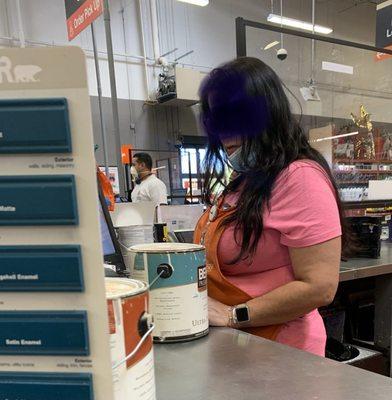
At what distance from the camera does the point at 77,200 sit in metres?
0.36

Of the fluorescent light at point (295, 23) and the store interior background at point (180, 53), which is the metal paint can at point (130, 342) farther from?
the fluorescent light at point (295, 23)

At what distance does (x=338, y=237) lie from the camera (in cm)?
87

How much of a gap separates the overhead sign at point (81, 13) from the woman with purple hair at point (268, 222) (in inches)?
71.9

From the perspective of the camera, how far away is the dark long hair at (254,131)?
907 mm

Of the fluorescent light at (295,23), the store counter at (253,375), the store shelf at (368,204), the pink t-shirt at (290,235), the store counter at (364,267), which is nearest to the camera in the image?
the store counter at (253,375)

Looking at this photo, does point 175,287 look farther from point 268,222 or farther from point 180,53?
point 180,53

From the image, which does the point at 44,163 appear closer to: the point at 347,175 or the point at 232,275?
the point at 232,275

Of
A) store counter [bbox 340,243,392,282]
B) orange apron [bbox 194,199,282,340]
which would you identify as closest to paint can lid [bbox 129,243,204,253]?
orange apron [bbox 194,199,282,340]

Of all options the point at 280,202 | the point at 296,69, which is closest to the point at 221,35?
the point at 296,69

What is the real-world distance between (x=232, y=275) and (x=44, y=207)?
0.66 metres

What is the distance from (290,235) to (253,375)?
1.08ft

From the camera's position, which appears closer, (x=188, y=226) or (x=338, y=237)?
(x=338, y=237)

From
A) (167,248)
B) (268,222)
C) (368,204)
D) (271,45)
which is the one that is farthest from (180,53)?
(167,248)

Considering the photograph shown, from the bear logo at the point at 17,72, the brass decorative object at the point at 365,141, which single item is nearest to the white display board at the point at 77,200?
the bear logo at the point at 17,72
